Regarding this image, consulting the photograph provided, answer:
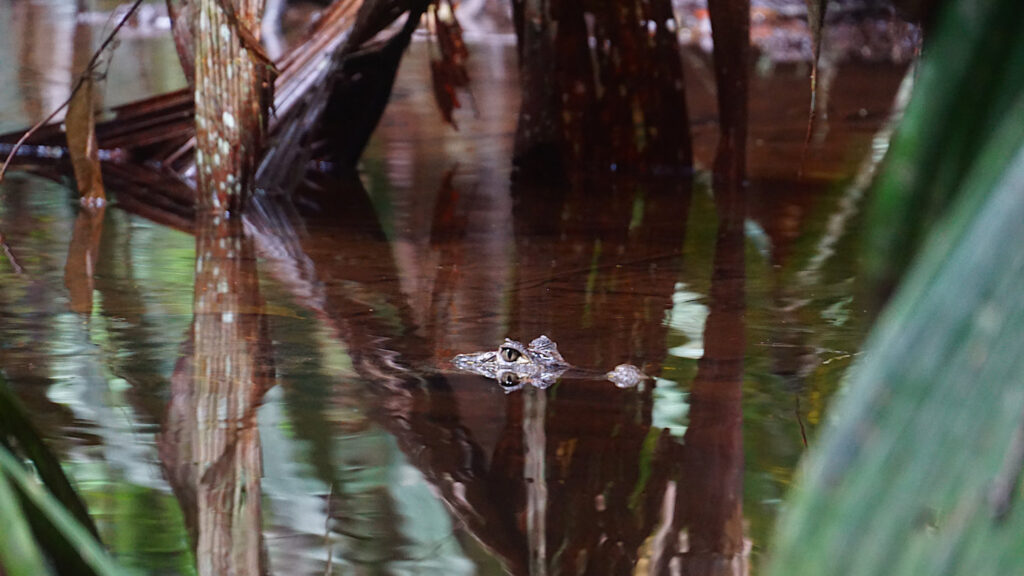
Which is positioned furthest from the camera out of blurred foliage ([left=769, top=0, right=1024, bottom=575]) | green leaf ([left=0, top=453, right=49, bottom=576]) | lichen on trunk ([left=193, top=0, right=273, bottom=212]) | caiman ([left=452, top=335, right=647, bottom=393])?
lichen on trunk ([left=193, top=0, right=273, bottom=212])

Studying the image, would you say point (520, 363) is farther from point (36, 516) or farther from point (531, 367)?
point (36, 516)

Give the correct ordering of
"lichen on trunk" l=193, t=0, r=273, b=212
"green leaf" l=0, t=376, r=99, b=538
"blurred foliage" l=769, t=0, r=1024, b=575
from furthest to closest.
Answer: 1. "lichen on trunk" l=193, t=0, r=273, b=212
2. "green leaf" l=0, t=376, r=99, b=538
3. "blurred foliage" l=769, t=0, r=1024, b=575

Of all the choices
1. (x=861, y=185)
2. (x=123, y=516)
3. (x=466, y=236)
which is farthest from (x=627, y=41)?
(x=123, y=516)

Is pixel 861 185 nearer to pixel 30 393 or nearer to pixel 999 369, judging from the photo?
pixel 30 393

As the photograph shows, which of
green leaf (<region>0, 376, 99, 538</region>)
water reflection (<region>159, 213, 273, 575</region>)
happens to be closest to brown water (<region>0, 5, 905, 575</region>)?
water reflection (<region>159, 213, 273, 575</region>)

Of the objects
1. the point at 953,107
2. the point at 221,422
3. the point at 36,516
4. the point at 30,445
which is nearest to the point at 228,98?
the point at 221,422

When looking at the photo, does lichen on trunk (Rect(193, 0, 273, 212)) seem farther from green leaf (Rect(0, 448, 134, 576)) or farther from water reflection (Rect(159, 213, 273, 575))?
green leaf (Rect(0, 448, 134, 576))
